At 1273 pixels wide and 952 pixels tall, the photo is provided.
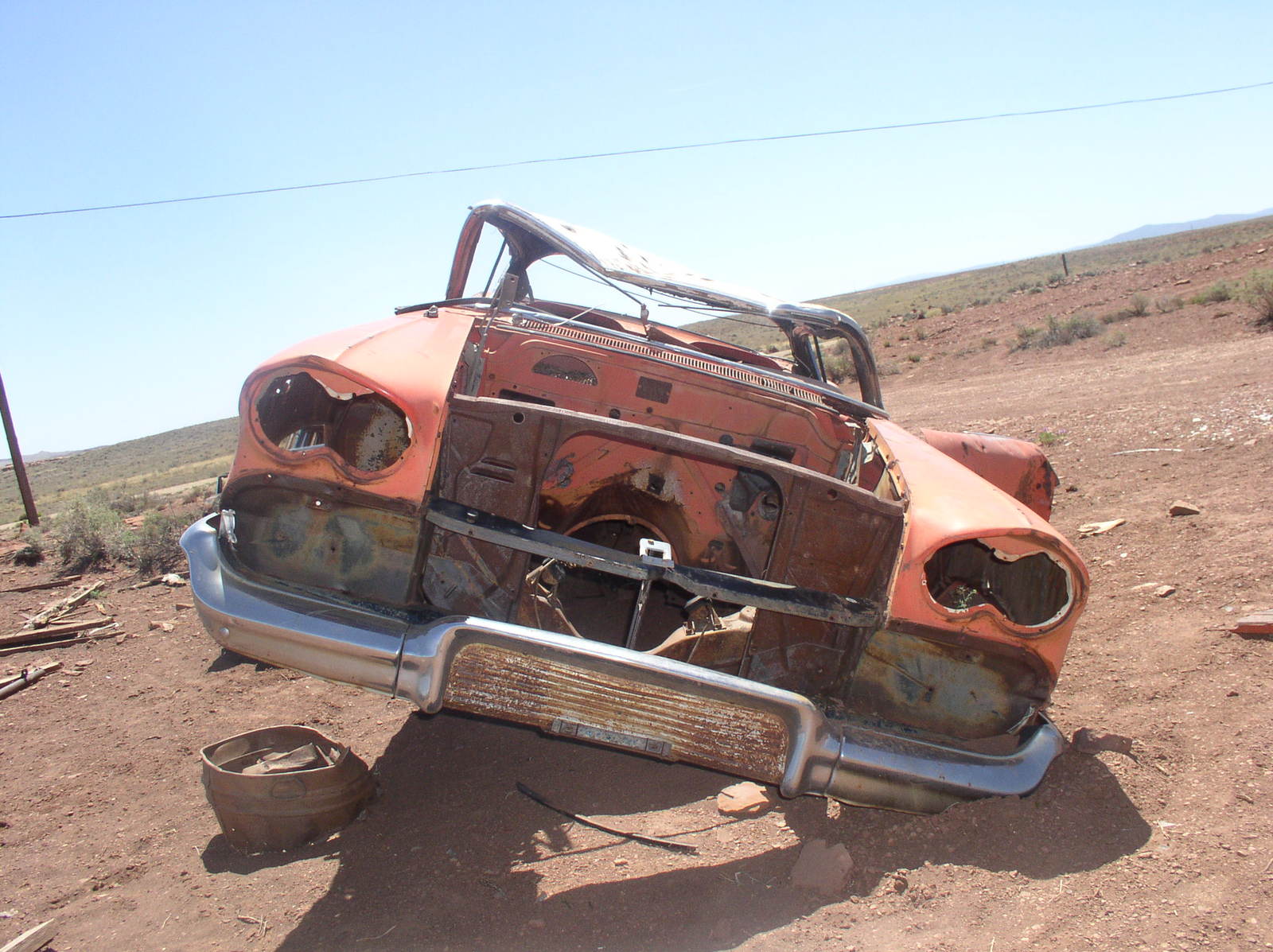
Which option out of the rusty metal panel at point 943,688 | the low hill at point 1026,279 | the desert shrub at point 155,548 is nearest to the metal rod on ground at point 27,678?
the desert shrub at point 155,548

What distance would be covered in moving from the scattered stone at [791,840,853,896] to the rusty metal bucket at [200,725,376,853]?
1.48 meters

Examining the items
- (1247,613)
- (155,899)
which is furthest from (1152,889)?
(155,899)

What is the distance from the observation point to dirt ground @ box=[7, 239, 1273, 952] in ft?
7.77

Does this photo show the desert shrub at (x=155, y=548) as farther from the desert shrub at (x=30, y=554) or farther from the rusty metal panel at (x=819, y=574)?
the rusty metal panel at (x=819, y=574)

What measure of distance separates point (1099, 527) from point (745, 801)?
3.34 m

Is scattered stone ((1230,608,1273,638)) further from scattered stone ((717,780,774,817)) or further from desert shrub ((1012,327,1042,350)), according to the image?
desert shrub ((1012,327,1042,350))

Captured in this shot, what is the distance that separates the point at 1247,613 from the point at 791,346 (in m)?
2.35

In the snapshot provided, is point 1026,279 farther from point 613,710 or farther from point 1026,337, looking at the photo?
point 613,710

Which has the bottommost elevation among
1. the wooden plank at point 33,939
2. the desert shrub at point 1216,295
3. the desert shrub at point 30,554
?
the desert shrub at point 1216,295

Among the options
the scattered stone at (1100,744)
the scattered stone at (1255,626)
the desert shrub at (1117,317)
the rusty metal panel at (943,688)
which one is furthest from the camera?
the desert shrub at (1117,317)

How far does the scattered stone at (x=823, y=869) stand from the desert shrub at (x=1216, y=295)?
15259 mm

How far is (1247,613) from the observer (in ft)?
12.3

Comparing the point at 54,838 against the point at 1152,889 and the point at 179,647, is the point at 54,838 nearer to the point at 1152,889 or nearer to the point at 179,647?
the point at 179,647

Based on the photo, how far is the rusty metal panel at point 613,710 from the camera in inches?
93.2
